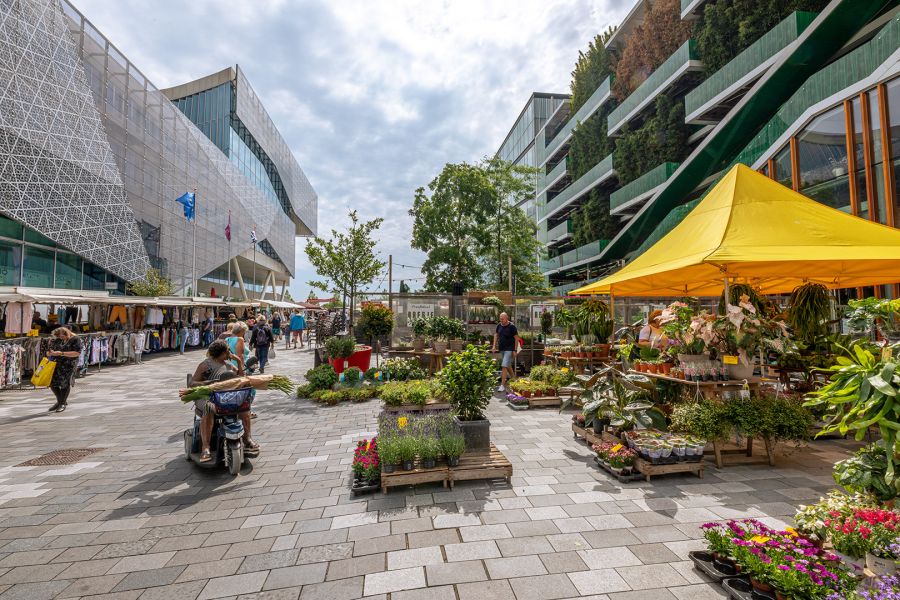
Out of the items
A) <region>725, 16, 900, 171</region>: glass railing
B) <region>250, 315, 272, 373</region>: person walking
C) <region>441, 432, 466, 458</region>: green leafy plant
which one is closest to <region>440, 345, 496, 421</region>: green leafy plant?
<region>441, 432, 466, 458</region>: green leafy plant

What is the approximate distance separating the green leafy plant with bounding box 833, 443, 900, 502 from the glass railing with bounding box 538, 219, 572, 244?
32114mm

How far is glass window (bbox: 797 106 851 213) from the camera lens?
11344 millimetres

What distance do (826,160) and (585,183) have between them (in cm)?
1830

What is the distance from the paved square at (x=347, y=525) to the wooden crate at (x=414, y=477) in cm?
11

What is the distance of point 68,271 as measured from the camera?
21422 millimetres

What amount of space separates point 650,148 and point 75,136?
3129cm

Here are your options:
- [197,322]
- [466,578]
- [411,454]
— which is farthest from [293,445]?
[197,322]

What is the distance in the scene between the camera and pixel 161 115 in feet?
91.9

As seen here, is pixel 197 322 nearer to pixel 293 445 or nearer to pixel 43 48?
pixel 43 48

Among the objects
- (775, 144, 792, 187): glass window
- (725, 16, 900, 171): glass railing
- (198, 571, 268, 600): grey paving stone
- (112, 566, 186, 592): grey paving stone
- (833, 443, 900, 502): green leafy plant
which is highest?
(725, 16, 900, 171): glass railing

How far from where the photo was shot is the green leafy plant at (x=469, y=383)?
4777 mm

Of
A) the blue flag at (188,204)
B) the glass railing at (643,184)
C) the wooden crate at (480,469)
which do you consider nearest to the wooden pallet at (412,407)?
the wooden crate at (480,469)

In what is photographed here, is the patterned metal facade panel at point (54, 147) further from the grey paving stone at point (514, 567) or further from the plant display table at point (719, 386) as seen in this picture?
the plant display table at point (719, 386)

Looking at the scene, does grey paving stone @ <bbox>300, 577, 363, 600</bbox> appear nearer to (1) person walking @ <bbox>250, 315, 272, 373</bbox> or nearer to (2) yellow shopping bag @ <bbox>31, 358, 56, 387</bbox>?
(2) yellow shopping bag @ <bbox>31, 358, 56, 387</bbox>
